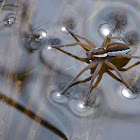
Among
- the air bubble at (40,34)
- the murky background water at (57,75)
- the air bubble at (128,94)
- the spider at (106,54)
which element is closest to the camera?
the murky background water at (57,75)

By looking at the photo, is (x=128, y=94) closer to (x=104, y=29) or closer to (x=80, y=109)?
(x=80, y=109)

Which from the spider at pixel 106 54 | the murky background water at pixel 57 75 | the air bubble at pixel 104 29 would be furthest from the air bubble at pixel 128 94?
the air bubble at pixel 104 29

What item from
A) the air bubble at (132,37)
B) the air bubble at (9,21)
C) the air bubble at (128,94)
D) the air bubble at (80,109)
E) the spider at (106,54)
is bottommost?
the air bubble at (80,109)

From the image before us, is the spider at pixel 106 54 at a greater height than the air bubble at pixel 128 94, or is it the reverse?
the spider at pixel 106 54

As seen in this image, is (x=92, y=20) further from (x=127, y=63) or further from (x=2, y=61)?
(x=2, y=61)

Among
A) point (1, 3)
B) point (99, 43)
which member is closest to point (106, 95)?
point (99, 43)

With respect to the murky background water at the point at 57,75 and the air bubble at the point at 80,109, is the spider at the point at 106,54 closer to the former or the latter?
the murky background water at the point at 57,75

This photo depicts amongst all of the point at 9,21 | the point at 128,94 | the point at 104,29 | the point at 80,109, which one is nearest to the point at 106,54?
the point at 104,29

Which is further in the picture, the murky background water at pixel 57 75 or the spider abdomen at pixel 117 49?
the spider abdomen at pixel 117 49

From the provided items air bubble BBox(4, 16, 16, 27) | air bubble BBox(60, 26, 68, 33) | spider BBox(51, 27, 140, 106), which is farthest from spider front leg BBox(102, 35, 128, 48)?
air bubble BBox(4, 16, 16, 27)
